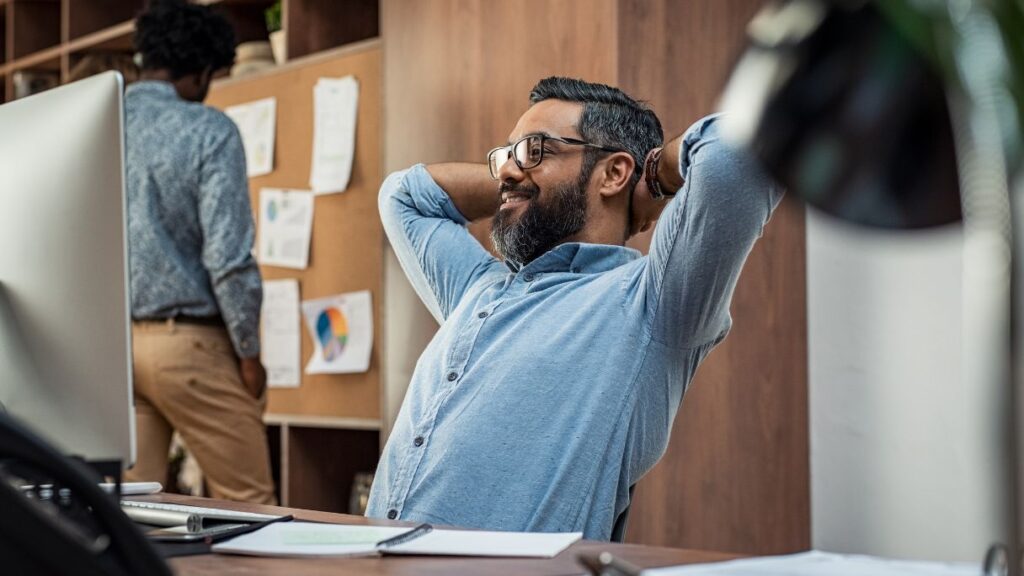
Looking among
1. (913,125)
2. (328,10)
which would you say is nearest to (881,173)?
(913,125)

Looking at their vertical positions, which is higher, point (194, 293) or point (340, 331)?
point (194, 293)

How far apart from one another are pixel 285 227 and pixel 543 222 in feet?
5.49

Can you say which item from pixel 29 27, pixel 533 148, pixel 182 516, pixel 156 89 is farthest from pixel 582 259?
pixel 29 27

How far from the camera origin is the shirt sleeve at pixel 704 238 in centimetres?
148

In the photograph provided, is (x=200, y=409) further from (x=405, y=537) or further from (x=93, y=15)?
(x=93, y=15)

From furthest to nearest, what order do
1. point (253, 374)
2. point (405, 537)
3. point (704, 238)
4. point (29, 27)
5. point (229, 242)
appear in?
point (29, 27)
point (253, 374)
point (229, 242)
point (704, 238)
point (405, 537)

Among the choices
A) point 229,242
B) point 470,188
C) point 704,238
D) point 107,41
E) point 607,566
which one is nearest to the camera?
point 607,566

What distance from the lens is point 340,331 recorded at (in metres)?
3.28

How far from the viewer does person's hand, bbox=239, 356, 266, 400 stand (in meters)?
2.94

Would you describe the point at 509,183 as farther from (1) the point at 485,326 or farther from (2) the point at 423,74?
(2) the point at 423,74

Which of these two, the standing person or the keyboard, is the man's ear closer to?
the keyboard

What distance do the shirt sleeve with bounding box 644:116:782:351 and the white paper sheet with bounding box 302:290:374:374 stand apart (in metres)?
1.66

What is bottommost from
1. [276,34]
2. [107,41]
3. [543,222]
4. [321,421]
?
[321,421]

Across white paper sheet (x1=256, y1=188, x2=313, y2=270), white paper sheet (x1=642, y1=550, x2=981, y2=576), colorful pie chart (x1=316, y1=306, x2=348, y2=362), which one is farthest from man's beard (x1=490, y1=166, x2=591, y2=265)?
white paper sheet (x1=256, y1=188, x2=313, y2=270)
